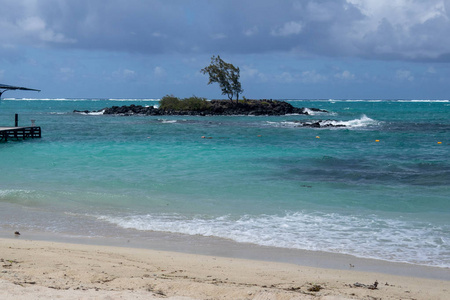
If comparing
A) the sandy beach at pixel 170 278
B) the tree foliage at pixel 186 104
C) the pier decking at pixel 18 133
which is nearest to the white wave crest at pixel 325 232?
the sandy beach at pixel 170 278

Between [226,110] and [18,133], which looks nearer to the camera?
[18,133]

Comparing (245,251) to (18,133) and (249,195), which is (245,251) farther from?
(18,133)

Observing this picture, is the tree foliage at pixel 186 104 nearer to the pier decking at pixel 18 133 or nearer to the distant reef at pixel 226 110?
the distant reef at pixel 226 110

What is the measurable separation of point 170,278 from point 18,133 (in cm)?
3421

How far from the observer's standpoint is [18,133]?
3788 cm

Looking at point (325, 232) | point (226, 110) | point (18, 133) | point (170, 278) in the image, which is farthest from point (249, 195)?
point (226, 110)

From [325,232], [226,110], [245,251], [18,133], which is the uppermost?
[226,110]

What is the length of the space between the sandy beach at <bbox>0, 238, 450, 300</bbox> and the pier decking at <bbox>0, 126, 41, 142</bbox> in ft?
93.5

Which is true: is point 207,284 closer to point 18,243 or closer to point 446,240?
point 18,243

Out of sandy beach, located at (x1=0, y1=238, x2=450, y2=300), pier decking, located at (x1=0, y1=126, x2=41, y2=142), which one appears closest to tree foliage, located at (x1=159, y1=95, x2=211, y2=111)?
pier decking, located at (x1=0, y1=126, x2=41, y2=142)

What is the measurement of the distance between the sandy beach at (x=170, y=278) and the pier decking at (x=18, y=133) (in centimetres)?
2849

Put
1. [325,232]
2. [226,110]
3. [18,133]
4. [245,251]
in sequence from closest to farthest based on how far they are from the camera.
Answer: [245,251] < [325,232] < [18,133] < [226,110]

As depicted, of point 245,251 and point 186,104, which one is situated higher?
point 186,104

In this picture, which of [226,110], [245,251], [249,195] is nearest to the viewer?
[245,251]
